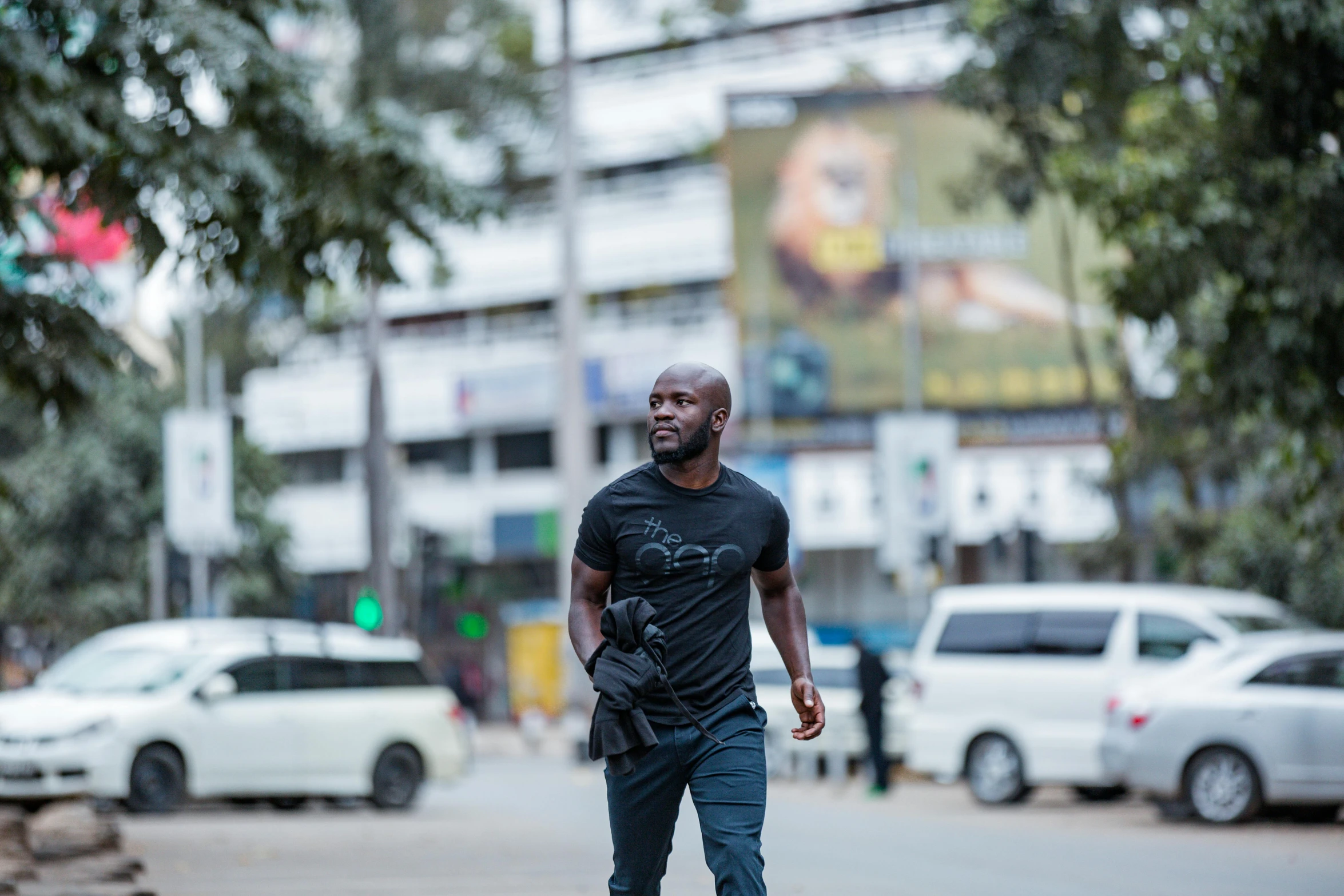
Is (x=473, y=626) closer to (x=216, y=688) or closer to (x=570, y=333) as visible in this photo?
(x=570, y=333)

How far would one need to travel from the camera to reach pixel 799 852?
48.6ft

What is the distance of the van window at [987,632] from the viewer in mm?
21125

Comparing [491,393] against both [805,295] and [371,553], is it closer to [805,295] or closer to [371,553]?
[805,295]

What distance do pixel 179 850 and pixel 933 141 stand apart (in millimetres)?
34638

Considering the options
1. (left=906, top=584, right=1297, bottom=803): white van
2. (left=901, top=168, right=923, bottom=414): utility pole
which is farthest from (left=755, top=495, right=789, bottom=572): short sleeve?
(left=901, top=168, right=923, bottom=414): utility pole

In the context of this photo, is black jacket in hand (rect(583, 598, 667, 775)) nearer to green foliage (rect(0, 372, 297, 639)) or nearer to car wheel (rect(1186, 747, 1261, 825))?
car wheel (rect(1186, 747, 1261, 825))

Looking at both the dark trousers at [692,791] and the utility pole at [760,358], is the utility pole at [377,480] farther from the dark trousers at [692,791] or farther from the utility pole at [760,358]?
the dark trousers at [692,791]

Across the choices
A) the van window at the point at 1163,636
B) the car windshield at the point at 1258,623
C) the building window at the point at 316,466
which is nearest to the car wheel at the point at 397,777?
the van window at the point at 1163,636

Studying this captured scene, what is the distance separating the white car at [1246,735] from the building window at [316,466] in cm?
4708

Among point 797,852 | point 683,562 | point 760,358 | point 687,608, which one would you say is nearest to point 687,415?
point 683,562

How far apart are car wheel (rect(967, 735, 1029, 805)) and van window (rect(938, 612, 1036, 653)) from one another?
906 mm

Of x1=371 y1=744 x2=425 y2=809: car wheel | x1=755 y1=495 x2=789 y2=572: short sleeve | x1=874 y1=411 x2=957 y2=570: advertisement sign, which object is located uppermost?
x1=874 y1=411 x2=957 y2=570: advertisement sign

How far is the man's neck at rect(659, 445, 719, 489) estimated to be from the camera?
6320mm

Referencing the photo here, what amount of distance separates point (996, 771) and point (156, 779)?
7.79 metres
